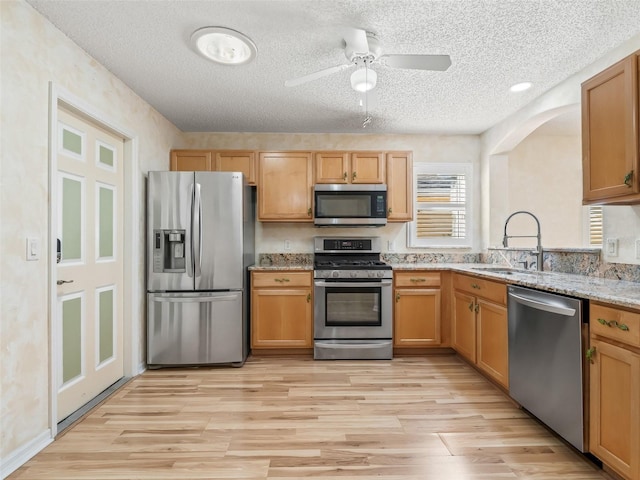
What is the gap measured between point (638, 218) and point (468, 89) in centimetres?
156

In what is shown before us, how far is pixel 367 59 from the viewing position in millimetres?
2197

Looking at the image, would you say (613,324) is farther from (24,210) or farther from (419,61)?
(24,210)

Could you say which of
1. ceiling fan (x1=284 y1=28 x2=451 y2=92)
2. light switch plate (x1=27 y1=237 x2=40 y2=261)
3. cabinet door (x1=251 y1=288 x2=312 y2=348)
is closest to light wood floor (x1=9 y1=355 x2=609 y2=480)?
cabinet door (x1=251 y1=288 x2=312 y2=348)

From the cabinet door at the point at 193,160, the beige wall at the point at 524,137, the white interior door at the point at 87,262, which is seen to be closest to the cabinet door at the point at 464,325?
the beige wall at the point at 524,137

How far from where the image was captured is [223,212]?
10.3 ft

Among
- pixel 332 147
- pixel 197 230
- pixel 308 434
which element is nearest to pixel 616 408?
pixel 308 434

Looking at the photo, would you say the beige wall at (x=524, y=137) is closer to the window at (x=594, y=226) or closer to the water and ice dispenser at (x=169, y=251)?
the window at (x=594, y=226)

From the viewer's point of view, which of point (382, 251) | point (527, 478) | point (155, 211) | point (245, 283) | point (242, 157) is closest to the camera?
point (527, 478)

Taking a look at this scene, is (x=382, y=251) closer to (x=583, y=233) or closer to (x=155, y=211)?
(x=155, y=211)

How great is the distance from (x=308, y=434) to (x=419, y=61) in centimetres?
235

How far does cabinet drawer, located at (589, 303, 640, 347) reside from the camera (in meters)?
1.46

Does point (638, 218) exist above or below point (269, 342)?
above

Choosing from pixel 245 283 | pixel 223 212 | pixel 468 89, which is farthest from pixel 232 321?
pixel 468 89

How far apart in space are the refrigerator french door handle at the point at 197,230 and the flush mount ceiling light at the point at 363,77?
1.69 metres
